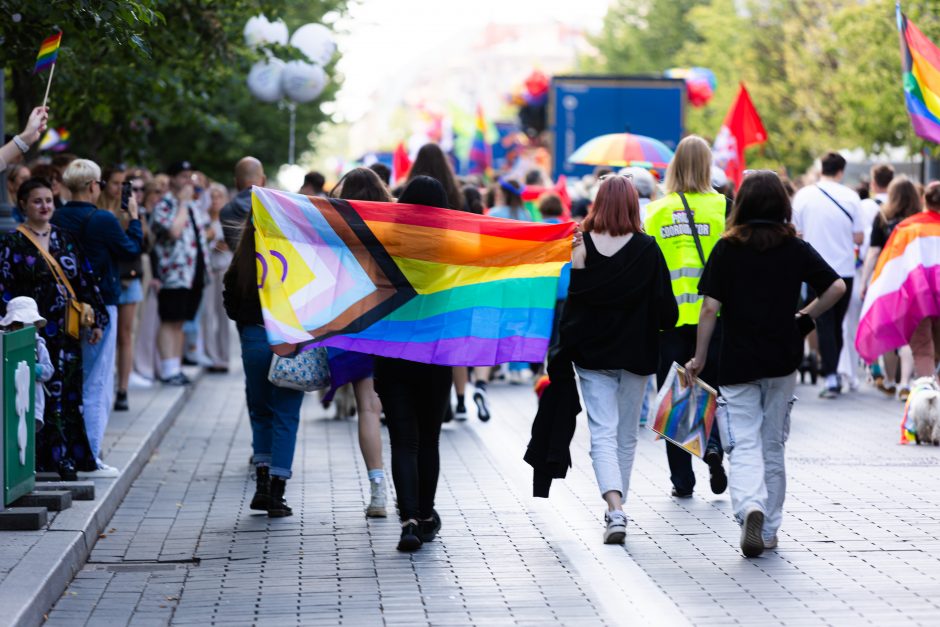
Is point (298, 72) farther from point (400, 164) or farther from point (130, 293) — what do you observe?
point (400, 164)

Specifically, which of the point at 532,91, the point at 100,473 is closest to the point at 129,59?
the point at 100,473

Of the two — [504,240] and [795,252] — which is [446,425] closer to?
[504,240]

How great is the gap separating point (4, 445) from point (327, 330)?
5.53ft

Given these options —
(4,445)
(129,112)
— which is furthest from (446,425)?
(4,445)

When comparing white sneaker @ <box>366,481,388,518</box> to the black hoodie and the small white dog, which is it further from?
the small white dog

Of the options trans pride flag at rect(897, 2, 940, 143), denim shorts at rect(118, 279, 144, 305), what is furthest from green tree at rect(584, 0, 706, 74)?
trans pride flag at rect(897, 2, 940, 143)

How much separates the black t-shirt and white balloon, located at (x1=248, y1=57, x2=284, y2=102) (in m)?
11.8

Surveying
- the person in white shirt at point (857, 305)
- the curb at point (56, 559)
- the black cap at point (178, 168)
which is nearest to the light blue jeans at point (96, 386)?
the curb at point (56, 559)

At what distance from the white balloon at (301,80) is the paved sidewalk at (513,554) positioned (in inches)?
316

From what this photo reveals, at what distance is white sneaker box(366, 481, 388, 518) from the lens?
9.15 metres

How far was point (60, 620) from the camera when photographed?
691 centimetres

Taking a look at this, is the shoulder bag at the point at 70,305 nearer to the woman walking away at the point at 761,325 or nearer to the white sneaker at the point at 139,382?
the woman walking away at the point at 761,325

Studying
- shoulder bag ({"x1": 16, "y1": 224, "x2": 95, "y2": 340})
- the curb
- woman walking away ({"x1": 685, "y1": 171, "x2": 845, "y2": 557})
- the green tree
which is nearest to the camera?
the curb

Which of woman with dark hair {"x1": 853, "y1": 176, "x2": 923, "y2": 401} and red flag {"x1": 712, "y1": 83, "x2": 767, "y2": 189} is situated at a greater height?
red flag {"x1": 712, "y1": 83, "x2": 767, "y2": 189}
